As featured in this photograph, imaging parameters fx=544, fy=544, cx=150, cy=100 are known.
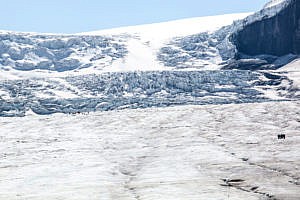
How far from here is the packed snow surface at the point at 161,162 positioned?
15398 mm

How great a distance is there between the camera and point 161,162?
22891mm

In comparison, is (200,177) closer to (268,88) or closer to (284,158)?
(284,158)

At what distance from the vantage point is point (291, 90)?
153 m

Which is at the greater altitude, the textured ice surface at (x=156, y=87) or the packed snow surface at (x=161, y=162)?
the packed snow surface at (x=161, y=162)

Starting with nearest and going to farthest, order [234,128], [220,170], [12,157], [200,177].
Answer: [200,177]
[220,170]
[12,157]
[234,128]

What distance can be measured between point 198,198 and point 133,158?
11645 mm

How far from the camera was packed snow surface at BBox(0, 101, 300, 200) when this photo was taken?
1540cm

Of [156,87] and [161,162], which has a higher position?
[161,162]

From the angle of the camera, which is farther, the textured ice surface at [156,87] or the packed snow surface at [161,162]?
the textured ice surface at [156,87]

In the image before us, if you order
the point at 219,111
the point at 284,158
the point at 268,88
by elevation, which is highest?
the point at 284,158

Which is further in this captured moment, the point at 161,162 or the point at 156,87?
the point at 156,87

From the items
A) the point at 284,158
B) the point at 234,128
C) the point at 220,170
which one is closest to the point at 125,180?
the point at 220,170

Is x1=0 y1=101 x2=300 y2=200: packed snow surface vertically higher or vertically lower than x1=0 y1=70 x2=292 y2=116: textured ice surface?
higher

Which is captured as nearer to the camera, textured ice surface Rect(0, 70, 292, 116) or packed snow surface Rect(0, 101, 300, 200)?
packed snow surface Rect(0, 101, 300, 200)
